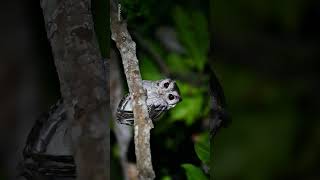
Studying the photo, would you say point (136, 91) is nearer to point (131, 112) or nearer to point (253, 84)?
point (131, 112)

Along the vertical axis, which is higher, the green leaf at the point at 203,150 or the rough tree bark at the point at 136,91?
the rough tree bark at the point at 136,91

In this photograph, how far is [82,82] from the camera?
64 centimetres

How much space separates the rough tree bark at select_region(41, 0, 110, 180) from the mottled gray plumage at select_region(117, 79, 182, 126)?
0.03 meters

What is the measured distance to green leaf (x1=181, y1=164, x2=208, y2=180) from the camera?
2.22 ft

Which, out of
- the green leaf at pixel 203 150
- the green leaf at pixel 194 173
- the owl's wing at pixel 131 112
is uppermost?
the owl's wing at pixel 131 112

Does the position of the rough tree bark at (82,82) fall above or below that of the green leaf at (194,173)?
above

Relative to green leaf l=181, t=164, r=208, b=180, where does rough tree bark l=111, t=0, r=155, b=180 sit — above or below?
above

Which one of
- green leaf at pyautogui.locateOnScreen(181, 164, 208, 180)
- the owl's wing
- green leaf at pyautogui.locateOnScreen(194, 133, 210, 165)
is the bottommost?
green leaf at pyautogui.locateOnScreen(181, 164, 208, 180)

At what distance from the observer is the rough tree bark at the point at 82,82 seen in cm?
64

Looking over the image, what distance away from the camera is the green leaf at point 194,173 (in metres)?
0.68

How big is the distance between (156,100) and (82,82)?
8cm

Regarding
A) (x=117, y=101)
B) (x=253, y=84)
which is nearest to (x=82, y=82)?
(x=117, y=101)

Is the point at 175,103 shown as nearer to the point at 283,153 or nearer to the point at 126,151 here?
the point at 126,151

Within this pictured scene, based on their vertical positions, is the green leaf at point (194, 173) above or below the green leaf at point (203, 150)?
below
